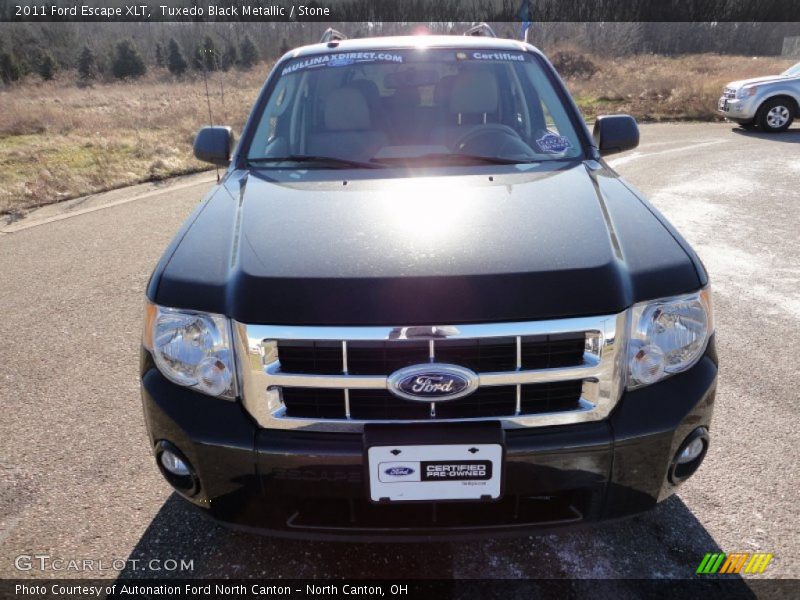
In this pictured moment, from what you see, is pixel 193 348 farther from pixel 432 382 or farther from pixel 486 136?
pixel 486 136

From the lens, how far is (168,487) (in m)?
2.59

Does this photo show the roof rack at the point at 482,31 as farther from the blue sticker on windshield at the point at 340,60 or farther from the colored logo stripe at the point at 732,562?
the colored logo stripe at the point at 732,562

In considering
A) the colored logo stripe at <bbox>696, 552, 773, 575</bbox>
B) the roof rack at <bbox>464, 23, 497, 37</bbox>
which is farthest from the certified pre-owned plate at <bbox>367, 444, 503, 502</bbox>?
the roof rack at <bbox>464, 23, 497, 37</bbox>

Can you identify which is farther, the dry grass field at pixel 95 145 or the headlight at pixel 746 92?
the headlight at pixel 746 92

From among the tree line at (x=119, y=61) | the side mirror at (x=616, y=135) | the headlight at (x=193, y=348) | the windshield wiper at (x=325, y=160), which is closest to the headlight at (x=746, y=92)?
the side mirror at (x=616, y=135)

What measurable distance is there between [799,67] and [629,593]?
1511 centimetres

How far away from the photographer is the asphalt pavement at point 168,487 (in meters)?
2.18

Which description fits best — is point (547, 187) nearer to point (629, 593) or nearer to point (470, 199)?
point (470, 199)

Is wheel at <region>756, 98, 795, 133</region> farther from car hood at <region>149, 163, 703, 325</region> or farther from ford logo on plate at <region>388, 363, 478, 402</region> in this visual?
ford logo on plate at <region>388, 363, 478, 402</region>

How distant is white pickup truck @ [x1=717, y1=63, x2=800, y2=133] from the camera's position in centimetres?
1274

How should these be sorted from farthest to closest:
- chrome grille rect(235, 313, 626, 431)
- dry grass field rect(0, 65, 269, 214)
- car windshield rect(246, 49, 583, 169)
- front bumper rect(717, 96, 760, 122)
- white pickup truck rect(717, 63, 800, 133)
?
front bumper rect(717, 96, 760, 122), white pickup truck rect(717, 63, 800, 133), dry grass field rect(0, 65, 269, 214), car windshield rect(246, 49, 583, 169), chrome grille rect(235, 313, 626, 431)

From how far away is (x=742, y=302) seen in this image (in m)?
4.41

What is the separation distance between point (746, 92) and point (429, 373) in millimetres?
13965

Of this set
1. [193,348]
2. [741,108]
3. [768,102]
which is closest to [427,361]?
[193,348]
